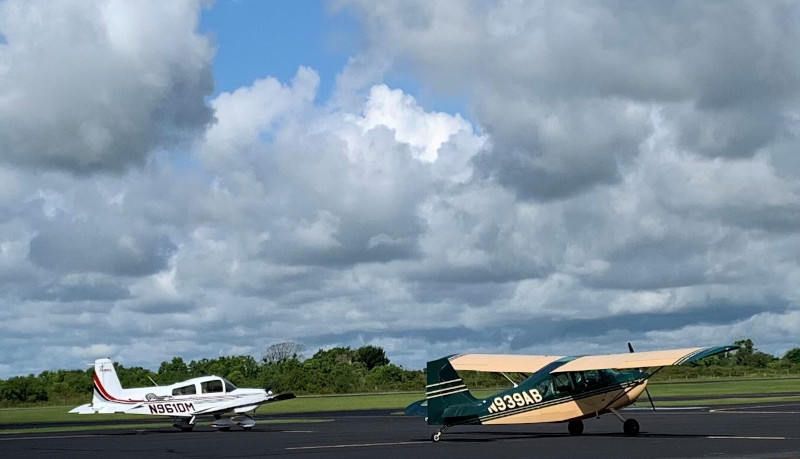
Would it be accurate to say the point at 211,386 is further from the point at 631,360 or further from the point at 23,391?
the point at 23,391

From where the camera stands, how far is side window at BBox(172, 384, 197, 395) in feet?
144

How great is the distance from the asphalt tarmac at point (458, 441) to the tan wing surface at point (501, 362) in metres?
2.26

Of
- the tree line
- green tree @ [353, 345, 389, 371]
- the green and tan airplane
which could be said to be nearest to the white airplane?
Answer: the green and tan airplane

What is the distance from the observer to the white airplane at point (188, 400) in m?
43.7

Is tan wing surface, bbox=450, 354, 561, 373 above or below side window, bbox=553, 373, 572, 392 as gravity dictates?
above

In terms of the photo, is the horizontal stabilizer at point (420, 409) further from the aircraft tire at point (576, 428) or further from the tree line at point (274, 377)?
the tree line at point (274, 377)

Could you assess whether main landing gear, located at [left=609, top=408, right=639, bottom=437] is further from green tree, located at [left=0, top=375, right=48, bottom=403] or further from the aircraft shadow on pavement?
green tree, located at [left=0, top=375, right=48, bottom=403]

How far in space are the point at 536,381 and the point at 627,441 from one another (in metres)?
3.49

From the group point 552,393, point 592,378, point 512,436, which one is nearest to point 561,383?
point 552,393

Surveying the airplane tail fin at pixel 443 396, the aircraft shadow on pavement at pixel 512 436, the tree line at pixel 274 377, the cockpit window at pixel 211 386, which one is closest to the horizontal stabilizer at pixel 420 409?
the airplane tail fin at pixel 443 396

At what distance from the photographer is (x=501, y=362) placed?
35.3 metres

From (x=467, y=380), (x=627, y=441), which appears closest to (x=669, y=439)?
(x=627, y=441)

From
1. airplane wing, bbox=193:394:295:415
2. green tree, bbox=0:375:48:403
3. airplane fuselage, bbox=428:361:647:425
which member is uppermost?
green tree, bbox=0:375:48:403

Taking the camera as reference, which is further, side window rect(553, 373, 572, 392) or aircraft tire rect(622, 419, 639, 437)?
aircraft tire rect(622, 419, 639, 437)
